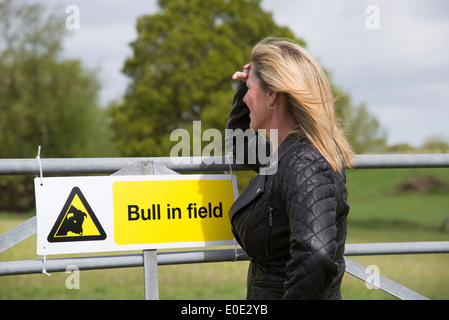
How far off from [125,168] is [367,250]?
142 centimetres

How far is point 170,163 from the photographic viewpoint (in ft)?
9.02

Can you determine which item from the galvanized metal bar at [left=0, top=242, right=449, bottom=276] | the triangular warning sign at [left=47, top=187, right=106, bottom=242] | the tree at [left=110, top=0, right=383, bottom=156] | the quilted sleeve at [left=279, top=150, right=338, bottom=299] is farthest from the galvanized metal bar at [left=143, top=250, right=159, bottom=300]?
the tree at [left=110, top=0, right=383, bottom=156]

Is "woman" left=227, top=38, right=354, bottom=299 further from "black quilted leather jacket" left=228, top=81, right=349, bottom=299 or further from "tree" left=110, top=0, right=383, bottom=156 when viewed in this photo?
"tree" left=110, top=0, right=383, bottom=156

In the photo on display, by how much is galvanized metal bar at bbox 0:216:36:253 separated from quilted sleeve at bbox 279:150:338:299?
1.28 metres

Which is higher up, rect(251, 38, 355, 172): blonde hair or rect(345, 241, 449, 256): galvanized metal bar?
rect(251, 38, 355, 172): blonde hair

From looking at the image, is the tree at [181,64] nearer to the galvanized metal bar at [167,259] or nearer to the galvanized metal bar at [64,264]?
the galvanized metal bar at [167,259]

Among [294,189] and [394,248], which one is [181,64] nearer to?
[394,248]

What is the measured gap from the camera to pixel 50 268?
8.11ft

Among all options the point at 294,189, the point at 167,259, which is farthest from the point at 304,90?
the point at 167,259

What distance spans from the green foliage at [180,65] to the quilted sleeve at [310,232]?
26.9 metres

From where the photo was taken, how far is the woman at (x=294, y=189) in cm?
187

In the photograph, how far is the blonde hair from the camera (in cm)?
206

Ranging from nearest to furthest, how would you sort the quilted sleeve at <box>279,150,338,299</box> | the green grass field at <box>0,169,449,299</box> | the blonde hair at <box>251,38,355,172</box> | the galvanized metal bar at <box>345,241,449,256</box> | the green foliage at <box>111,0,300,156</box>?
1. the quilted sleeve at <box>279,150,338,299</box>
2. the blonde hair at <box>251,38,355,172</box>
3. the galvanized metal bar at <box>345,241,449,256</box>
4. the green grass field at <box>0,169,449,299</box>
5. the green foliage at <box>111,0,300,156</box>
